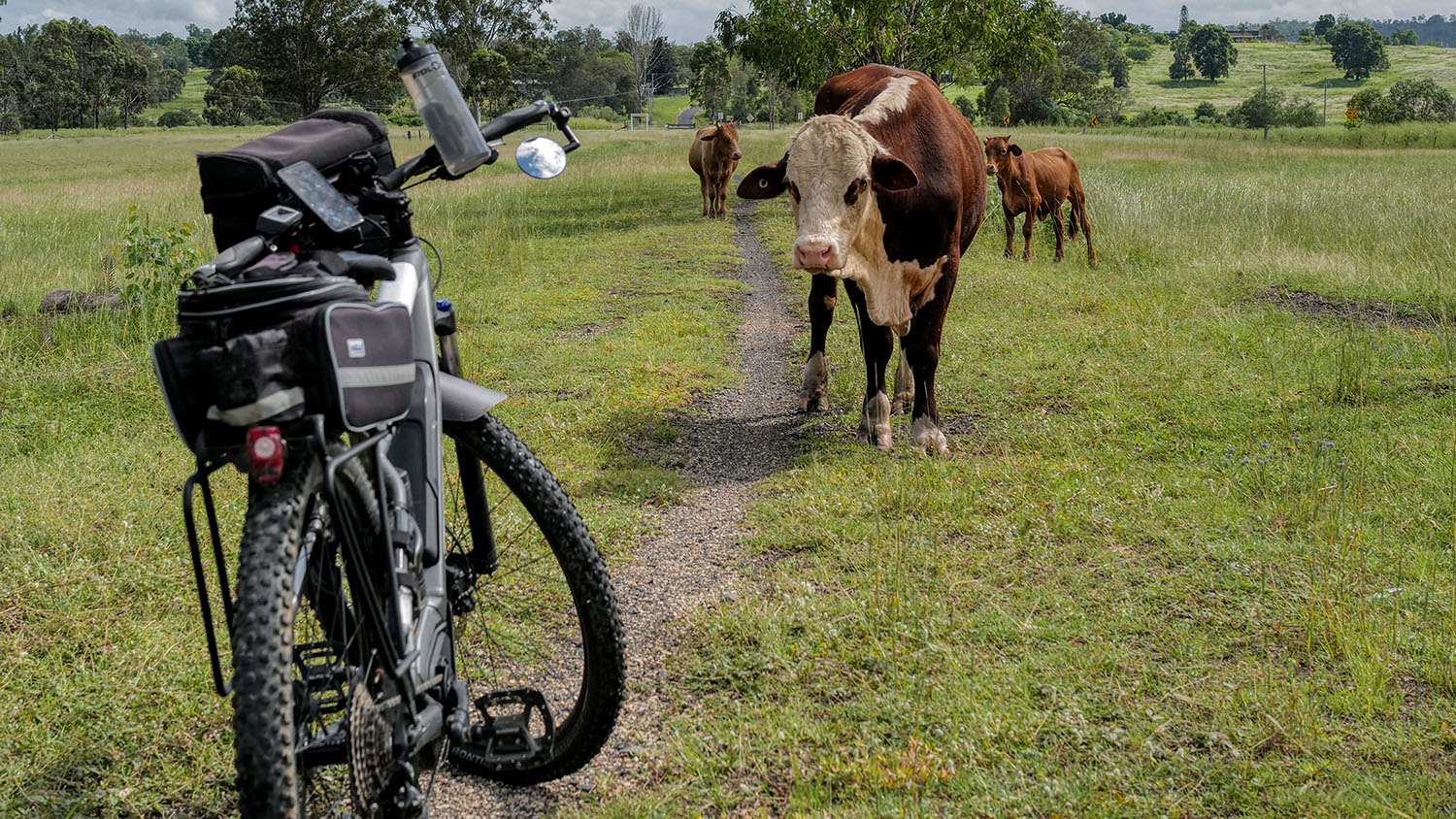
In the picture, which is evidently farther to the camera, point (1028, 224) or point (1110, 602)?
point (1028, 224)

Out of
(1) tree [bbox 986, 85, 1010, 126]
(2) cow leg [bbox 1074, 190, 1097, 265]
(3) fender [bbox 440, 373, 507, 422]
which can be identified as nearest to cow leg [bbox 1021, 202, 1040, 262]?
(2) cow leg [bbox 1074, 190, 1097, 265]

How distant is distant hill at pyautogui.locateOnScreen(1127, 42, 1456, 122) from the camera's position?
105 m

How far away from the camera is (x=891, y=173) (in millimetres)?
6129

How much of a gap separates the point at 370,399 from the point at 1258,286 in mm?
11318

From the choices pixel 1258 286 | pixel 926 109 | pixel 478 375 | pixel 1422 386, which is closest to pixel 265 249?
pixel 926 109

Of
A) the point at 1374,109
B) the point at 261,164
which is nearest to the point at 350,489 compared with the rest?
the point at 261,164

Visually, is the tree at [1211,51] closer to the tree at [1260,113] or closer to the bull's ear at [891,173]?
the tree at [1260,113]

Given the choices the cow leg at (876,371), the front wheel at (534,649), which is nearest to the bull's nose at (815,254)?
the cow leg at (876,371)

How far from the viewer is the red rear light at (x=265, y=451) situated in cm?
199

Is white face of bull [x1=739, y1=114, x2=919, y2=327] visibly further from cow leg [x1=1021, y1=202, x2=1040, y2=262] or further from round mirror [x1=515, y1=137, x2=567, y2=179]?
cow leg [x1=1021, y1=202, x2=1040, y2=262]

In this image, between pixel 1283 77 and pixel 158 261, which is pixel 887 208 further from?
pixel 1283 77

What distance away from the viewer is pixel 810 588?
4.73 m

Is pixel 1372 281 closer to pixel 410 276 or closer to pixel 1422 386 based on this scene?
pixel 1422 386

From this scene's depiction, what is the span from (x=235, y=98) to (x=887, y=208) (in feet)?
260
